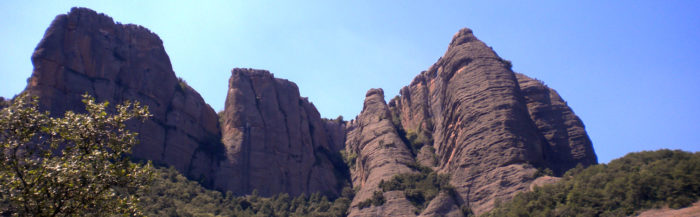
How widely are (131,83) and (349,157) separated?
3713 cm

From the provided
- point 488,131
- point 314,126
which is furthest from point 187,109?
point 488,131

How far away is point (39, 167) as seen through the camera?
1492 centimetres

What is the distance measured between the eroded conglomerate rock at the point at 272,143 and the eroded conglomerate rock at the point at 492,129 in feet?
52.1

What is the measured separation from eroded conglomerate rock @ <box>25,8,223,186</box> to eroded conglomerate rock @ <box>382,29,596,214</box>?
3214 cm

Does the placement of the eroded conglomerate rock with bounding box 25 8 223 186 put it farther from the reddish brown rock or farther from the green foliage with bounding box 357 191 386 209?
the reddish brown rock

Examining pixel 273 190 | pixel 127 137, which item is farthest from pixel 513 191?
pixel 127 137

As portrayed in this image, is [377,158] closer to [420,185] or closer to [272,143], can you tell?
[420,185]

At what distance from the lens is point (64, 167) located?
573 inches

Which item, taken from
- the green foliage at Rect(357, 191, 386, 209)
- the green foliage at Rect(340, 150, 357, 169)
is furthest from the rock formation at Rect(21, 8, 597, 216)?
the green foliage at Rect(340, 150, 357, 169)

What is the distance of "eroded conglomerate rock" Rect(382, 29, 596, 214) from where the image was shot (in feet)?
199

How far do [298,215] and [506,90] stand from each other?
29.9 metres

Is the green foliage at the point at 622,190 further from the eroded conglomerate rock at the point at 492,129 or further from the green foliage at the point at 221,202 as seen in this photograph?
the green foliage at the point at 221,202

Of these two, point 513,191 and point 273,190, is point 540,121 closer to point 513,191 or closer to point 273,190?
point 513,191

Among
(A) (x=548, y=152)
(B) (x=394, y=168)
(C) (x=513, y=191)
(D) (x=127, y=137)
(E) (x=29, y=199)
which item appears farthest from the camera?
(B) (x=394, y=168)
